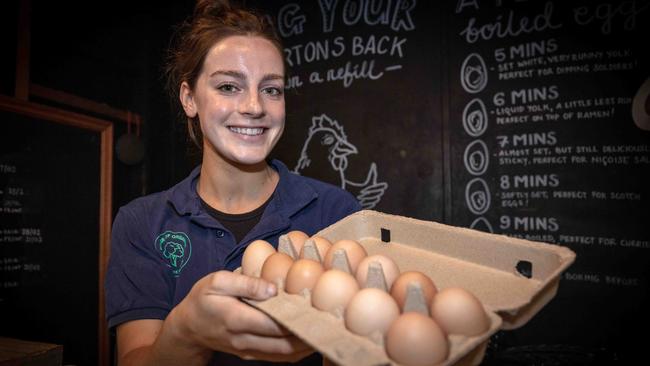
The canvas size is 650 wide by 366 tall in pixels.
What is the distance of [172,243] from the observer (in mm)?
1336

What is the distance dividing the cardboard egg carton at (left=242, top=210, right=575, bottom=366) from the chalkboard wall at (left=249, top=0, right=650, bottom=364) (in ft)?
3.68

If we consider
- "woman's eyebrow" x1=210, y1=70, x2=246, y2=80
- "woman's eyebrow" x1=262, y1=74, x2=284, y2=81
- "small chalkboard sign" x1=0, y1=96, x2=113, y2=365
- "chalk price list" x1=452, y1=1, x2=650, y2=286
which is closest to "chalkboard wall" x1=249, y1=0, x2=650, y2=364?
"chalk price list" x1=452, y1=1, x2=650, y2=286

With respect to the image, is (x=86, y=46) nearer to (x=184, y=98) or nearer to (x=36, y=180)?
(x=36, y=180)

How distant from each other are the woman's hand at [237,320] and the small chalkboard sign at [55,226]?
5.39 feet

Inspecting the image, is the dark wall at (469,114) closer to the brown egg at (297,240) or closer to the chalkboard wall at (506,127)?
the chalkboard wall at (506,127)

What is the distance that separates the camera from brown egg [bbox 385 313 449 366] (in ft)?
2.12

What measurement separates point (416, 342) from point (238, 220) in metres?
0.90

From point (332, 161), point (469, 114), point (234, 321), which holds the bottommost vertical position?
point (234, 321)

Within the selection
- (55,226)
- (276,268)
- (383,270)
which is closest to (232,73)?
(276,268)

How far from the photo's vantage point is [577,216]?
83.4 inches

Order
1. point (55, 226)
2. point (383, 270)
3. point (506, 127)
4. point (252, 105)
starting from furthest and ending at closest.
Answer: point (506, 127) → point (55, 226) → point (252, 105) → point (383, 270)

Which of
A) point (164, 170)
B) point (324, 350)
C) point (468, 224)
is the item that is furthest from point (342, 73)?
point (324, 350)

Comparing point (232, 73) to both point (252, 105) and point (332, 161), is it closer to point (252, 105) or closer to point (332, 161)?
point (252, 105)

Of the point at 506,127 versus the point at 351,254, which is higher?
the point at 506,127
